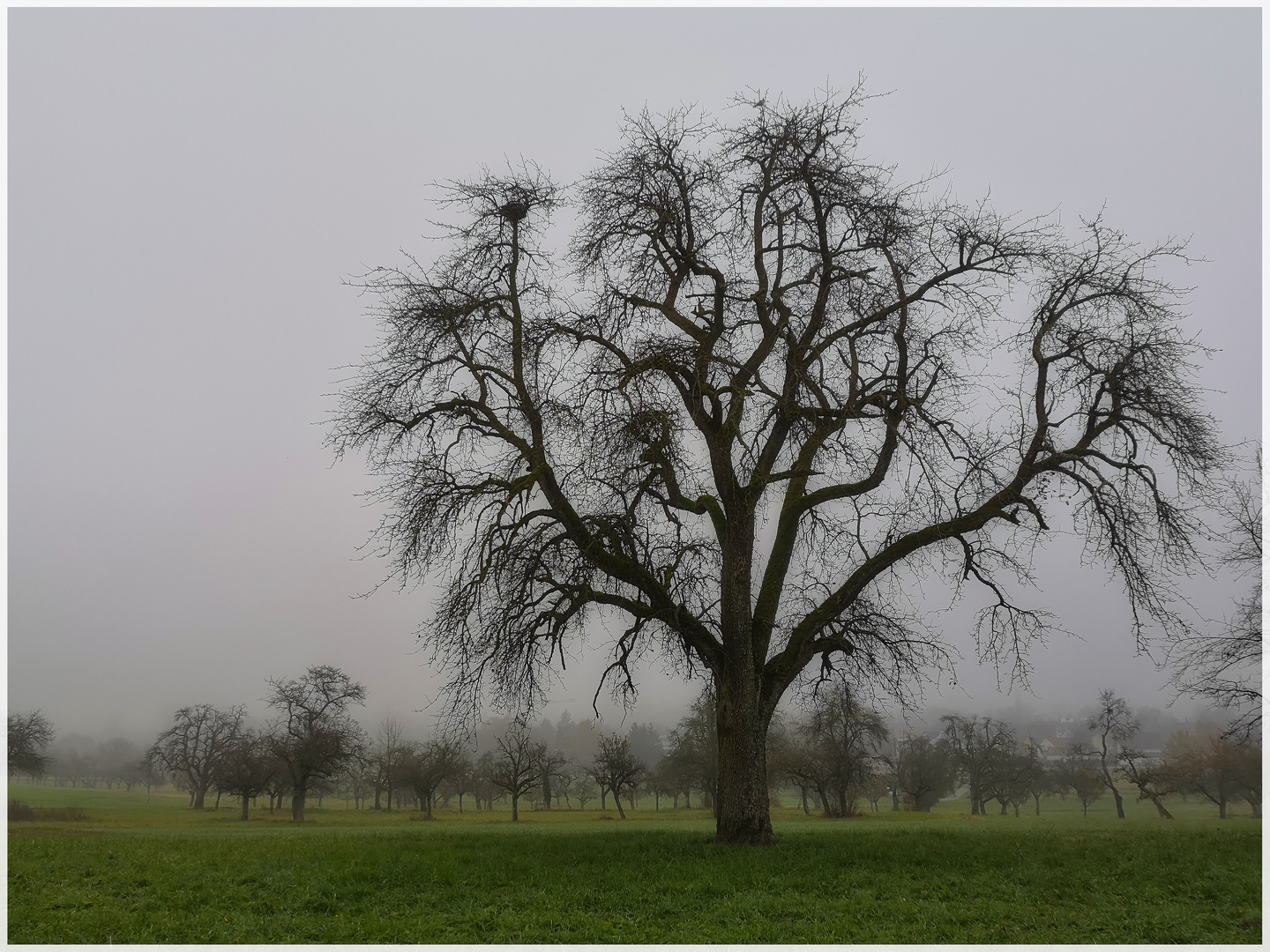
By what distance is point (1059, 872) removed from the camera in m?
10.9

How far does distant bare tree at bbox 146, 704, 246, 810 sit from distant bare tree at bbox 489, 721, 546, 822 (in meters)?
18.6

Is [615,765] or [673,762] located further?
[673,762]

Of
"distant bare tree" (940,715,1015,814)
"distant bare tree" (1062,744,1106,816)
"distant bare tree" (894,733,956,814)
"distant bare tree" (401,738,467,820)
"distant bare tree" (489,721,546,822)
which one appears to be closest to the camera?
"distant bare tree" (489,721,546,822)

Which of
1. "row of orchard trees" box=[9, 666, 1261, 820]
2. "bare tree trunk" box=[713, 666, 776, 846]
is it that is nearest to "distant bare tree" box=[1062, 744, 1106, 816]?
"row of orchard trees" box=[9, 666, 1261, 820]

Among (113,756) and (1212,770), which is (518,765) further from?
(113,756)

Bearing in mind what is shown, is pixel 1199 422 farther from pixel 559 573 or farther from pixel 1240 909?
pixel 559 573

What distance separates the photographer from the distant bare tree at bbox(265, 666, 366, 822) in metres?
45.0

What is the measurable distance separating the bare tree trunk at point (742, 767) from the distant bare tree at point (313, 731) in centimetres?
3816

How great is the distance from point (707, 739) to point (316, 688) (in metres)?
25.3

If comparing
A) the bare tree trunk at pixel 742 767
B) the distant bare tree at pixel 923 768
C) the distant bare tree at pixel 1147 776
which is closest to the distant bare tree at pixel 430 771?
the distant bare tree at pixel 923 768

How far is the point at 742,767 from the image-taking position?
1350cm

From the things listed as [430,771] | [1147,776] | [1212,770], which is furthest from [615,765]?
[1212,770]

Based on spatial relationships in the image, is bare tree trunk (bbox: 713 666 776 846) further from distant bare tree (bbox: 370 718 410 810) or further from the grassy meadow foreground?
distant bare tree (bbox: 370 718 410 810)

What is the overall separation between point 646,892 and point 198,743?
182 feet
